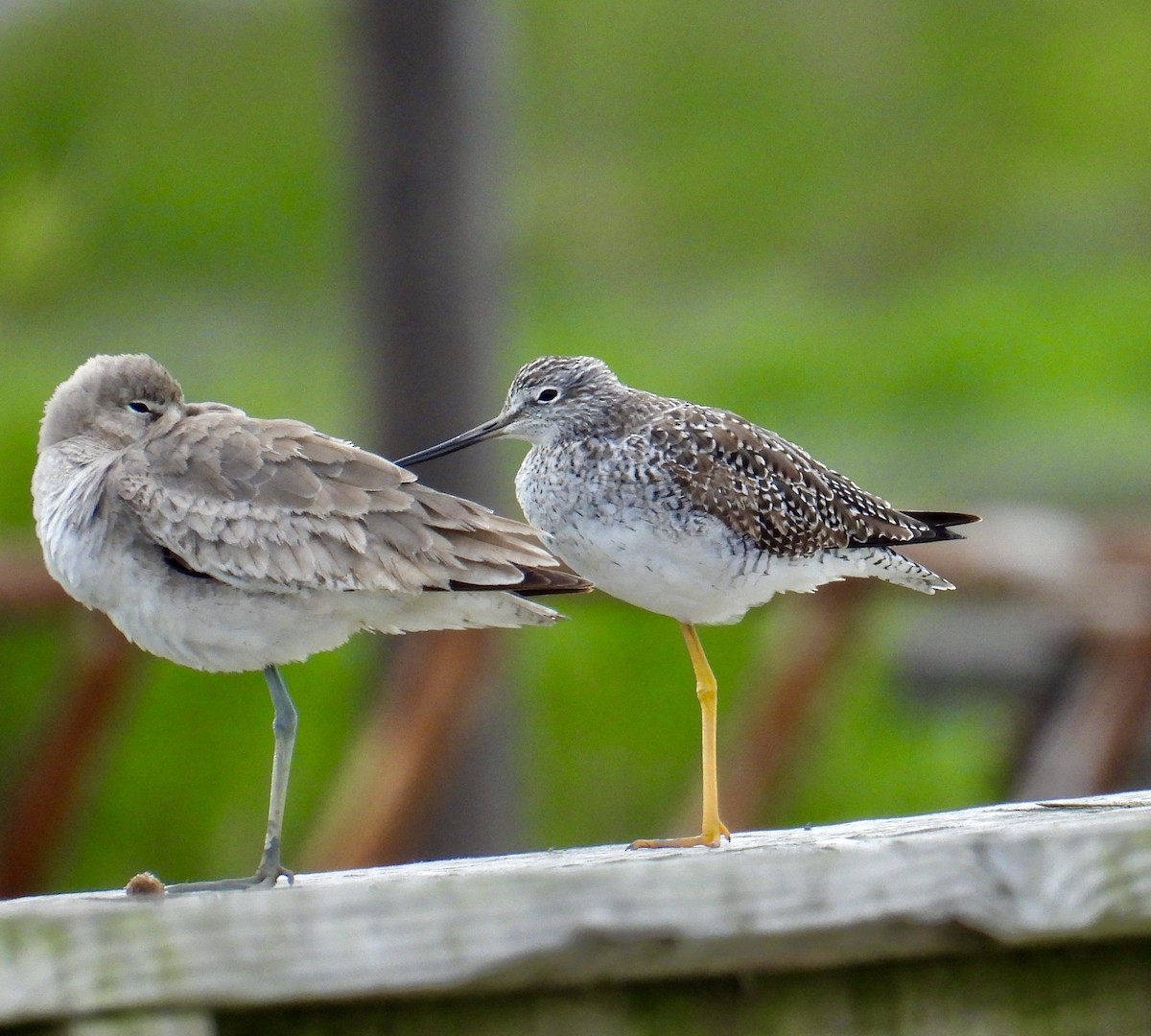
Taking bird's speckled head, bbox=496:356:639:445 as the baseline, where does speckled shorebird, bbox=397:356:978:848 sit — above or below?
below

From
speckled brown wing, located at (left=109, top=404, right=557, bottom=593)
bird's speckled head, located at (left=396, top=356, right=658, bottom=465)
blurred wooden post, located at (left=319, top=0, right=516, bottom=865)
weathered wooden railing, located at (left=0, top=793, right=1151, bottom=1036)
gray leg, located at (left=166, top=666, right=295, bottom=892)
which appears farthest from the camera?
blurred wooden post, located at (left=319, top=0, right=516, bottom=865)

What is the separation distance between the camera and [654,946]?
9.09ft

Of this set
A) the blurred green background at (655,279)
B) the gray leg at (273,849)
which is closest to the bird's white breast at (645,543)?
the gray leg at (273,849)

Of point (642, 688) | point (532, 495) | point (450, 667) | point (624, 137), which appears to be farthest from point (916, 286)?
point (532, 495)

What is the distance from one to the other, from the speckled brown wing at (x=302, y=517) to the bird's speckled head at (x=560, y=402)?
50cm

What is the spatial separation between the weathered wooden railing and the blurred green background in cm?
507

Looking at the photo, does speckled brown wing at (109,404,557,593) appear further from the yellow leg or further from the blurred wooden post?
the blurred wooden post

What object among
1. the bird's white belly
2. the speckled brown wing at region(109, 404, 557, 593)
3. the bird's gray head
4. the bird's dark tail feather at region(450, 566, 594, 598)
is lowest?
the bird's white belly

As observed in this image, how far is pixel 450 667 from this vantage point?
7270 mm

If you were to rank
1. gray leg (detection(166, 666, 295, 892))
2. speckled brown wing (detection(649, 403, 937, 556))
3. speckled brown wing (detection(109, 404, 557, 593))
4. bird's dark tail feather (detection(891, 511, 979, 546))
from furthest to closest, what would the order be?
bird's dark tail feather (detection(891, 511, 979, 546)) < speckled brown wing (detection(649, 403, 937, 556)) < speckled brown wing (detection(109, 404, 557, 593)) < gray leg (detection(166, 666, 295, 892))

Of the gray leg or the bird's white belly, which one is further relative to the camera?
the bird's white belly

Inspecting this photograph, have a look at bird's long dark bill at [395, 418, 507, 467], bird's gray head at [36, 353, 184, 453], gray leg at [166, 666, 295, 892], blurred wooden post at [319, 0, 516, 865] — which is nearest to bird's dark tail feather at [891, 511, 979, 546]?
bird's long dark bill at [395, 418, 507, 467]

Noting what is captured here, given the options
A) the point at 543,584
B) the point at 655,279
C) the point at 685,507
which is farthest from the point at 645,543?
the point at 655,279

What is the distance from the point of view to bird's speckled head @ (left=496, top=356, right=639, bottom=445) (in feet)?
14.6
